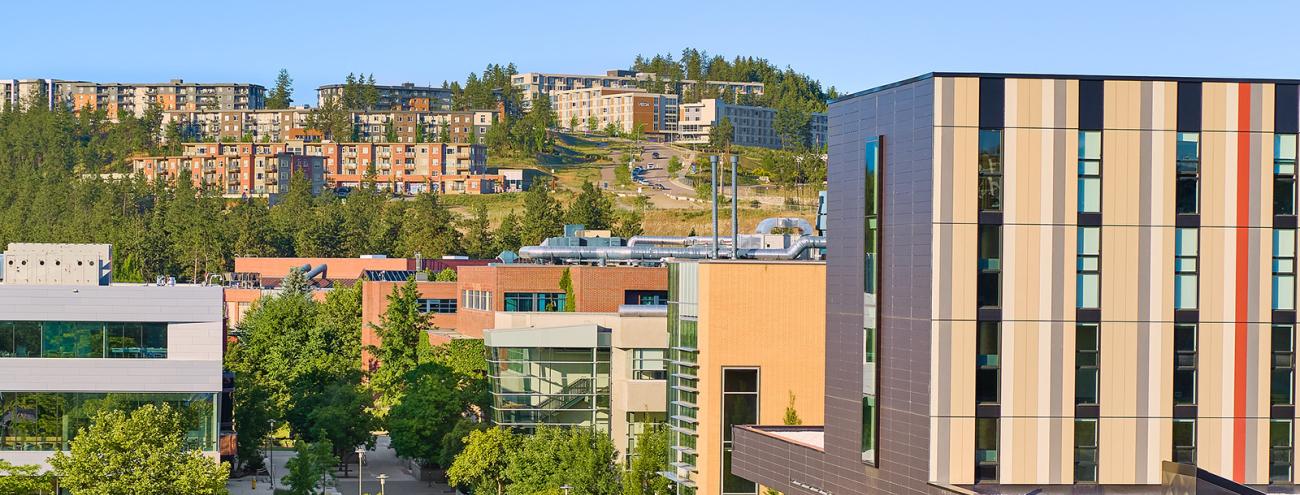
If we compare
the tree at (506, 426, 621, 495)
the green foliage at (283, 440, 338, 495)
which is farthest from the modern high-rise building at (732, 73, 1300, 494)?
the green foliage at (283, 440, 338, 495)

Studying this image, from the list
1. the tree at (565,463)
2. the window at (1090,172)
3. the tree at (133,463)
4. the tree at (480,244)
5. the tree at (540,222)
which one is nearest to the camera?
the window at (1090,172)

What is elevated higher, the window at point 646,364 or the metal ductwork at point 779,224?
the metal ductwork at point 779,224

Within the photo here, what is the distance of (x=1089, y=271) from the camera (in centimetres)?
3903

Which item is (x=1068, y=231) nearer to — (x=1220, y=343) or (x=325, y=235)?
(x=1220, y=343)

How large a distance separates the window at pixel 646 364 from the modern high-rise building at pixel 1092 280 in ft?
97.7

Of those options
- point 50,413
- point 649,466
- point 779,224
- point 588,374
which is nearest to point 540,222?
point 779,224

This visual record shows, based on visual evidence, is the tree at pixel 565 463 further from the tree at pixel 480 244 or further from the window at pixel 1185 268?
the tree at pixel 480 244

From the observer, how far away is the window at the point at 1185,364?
1549 inches

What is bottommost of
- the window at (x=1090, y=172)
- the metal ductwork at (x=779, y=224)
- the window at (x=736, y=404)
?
the window at (x=736, y=404)

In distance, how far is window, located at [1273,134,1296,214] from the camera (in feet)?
128

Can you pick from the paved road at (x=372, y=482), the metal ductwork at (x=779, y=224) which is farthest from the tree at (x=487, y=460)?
the metal ductwork at (x=779, y=224)

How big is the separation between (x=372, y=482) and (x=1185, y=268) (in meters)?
53.7

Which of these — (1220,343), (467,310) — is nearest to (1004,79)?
(1220,343)

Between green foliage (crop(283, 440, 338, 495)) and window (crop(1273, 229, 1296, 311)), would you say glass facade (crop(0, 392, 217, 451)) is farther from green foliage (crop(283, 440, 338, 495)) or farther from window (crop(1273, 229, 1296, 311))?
window (crop(1273, 229, 1296, 311))
